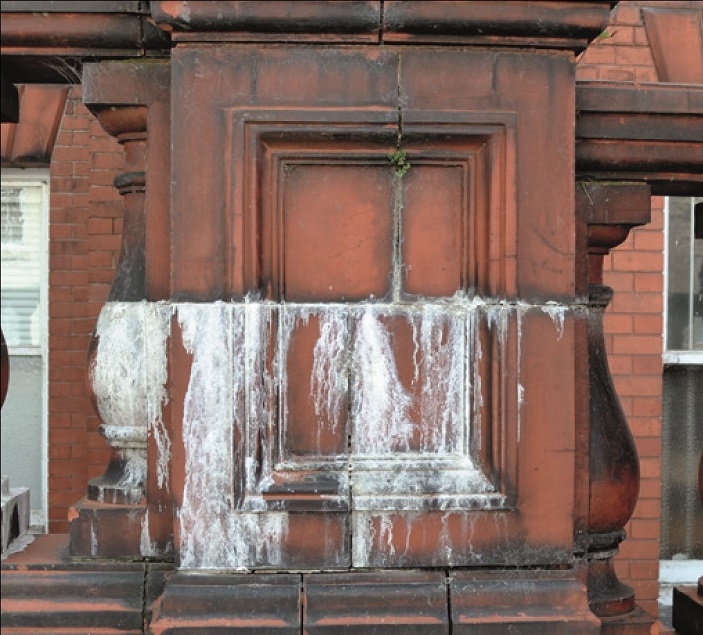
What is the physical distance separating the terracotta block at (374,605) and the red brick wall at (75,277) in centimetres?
277

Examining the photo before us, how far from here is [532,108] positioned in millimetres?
2113

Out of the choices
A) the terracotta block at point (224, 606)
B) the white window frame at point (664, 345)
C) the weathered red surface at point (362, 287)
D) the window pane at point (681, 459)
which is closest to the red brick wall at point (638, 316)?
the white window frame at point (664, 345)

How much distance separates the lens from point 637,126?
2227 mm

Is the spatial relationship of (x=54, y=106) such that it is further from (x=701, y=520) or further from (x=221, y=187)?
(x=701, y=520)

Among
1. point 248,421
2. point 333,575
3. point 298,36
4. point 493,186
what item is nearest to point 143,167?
point 298,36

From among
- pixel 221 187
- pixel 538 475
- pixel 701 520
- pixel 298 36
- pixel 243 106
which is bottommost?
pixel 701 520

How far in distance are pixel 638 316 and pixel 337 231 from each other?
2.79 meters

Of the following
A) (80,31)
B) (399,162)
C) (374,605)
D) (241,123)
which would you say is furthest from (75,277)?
(374,605)

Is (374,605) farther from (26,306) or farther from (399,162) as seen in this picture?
(26,306)

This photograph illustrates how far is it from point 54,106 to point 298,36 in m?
2.90

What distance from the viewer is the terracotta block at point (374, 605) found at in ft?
6.74

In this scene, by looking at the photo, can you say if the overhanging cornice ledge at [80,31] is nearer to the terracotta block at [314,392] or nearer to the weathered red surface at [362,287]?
the weathered red surface at [362,287]

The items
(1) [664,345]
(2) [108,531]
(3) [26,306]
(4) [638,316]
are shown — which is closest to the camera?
(2) [108,531]

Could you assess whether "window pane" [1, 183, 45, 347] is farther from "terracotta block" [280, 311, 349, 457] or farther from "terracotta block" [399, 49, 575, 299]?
"terracotta block" [399, 49, 575, 299]
